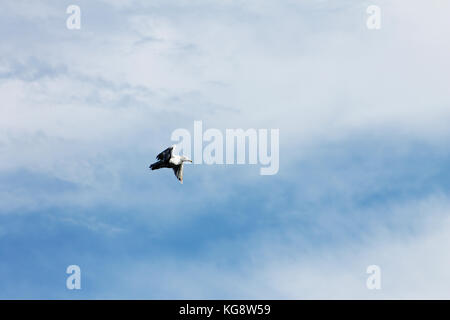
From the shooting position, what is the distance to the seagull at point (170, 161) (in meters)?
110

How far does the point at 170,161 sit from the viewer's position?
110938 millimetres

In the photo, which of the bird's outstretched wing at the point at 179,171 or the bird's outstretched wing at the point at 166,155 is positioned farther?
the bird's outstretched wing at the point at 179,171

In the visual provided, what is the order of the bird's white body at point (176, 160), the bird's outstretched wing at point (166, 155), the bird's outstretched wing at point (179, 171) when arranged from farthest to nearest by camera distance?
the bird's outstretched wing at point (179, 171) → the bird's white body at point (176, 160) → the bird's outstretched wing at point (166, 155)

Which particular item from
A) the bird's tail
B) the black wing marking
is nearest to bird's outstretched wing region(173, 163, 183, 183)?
the bird's tail

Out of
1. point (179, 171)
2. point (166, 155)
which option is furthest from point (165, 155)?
point (179, 171)

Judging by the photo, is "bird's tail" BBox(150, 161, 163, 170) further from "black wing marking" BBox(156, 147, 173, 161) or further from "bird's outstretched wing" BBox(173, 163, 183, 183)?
"bird's outstretched wing" BBox(173, 163, 183, 183)

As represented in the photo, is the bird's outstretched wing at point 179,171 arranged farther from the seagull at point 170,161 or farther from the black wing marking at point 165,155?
the black wing marking at point 165,155

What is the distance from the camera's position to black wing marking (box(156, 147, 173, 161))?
109988 millimetres

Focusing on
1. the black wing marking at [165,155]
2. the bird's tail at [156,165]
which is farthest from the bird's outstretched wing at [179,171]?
the black wing marking at [165,155]
